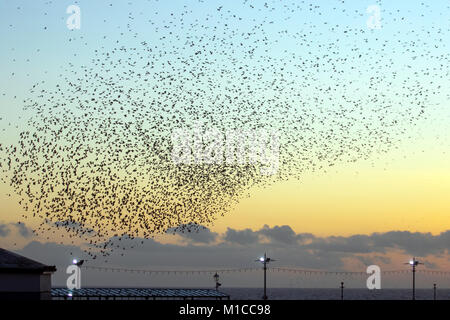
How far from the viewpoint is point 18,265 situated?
6700cm

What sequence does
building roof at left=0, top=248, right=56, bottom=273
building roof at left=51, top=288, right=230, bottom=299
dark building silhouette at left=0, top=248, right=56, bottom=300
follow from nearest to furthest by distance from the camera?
dark building silhouette at left=0, top=248, right=56, bottom=300
building roof at left=0, top=248, right=56, bottom=273
building roof at left=51, top=288, right=230, bottom=299

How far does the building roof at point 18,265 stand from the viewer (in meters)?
66.3

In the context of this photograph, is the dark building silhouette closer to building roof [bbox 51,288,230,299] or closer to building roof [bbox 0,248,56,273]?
building roof [bbox 0,248,56,273]

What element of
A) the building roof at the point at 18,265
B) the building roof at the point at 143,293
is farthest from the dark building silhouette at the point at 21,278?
the building roof at the point at 143,293

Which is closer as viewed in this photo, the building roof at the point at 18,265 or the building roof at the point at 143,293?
the building roof at the point at 18,265

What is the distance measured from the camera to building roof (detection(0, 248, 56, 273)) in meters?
66.3

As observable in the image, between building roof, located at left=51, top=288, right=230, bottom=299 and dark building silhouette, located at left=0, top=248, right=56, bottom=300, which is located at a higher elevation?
dark building silhouette, located at left=0, top=248, right=56, bottom=300

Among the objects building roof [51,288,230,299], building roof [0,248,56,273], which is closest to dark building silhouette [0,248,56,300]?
building roof [0,248,56,273]

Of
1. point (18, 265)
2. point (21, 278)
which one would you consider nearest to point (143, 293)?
point (21, 278)

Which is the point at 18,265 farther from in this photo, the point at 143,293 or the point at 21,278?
the point at 143,293

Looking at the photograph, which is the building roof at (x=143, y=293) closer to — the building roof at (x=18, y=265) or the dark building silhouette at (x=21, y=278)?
Answer: the building roof at (x=18, y=265)
